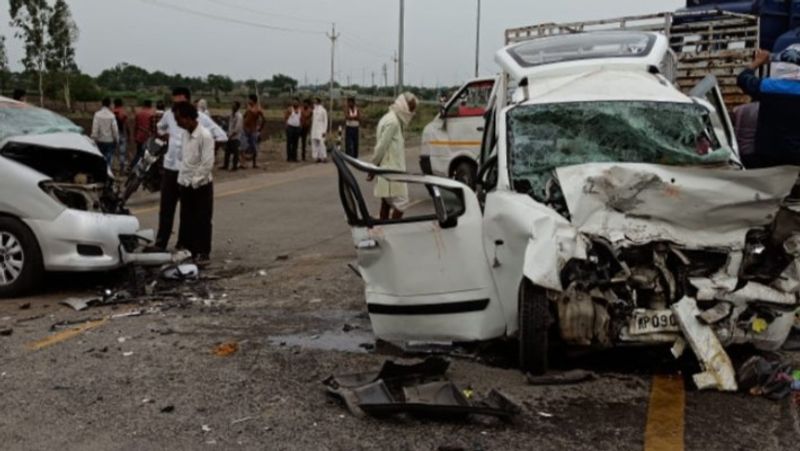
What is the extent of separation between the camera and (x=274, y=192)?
16.2m

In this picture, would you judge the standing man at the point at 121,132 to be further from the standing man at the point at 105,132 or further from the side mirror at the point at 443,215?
the side mirror at the point at 443,215

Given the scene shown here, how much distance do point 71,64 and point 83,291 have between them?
42.2 meters

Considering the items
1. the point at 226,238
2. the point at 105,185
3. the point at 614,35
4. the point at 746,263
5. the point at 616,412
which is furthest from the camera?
the point at 226,238

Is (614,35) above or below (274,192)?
Result: above

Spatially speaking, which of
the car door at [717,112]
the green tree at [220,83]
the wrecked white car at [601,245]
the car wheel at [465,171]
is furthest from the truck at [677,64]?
the green tree at [220,83]

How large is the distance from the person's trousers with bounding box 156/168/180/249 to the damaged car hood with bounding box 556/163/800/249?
5.48 m

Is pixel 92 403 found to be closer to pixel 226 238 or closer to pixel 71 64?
pixel 226 238

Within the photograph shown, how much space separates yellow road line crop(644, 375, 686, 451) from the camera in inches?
165

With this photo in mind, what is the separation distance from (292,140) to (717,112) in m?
18.8

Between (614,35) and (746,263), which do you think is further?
(614,35)

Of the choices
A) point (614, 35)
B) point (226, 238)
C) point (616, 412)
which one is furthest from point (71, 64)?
point (616, 412)

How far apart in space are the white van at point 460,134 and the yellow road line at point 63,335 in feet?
27.9

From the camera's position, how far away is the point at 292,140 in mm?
24719

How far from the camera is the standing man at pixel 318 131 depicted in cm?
2420
